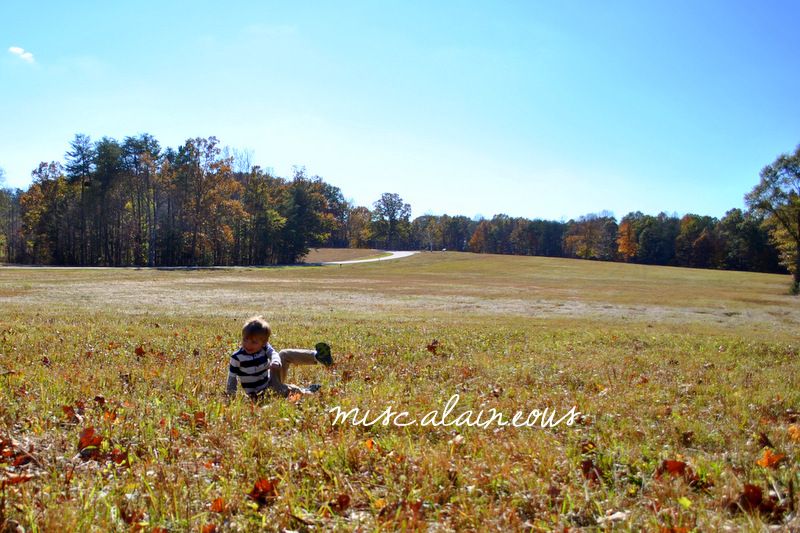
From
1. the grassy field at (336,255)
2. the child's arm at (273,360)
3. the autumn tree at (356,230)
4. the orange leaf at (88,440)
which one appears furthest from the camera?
the autumn tree at (356,230)

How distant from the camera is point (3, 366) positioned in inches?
247

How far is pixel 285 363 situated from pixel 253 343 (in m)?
0.69

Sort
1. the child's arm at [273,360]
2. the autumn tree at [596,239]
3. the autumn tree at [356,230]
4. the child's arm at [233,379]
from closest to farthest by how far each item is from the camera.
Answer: the child's arm at [233,379], the child's arm at [273,360], the autumn tree at [596,239], the autumn tree at [356,230]

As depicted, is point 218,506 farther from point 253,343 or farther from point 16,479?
point 253,343

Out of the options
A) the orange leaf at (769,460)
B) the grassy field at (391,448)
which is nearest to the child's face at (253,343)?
the grassy field at (391,448)

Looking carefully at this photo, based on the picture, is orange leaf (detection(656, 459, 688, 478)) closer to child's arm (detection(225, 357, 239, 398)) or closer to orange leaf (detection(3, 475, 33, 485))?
orange leaf (detection(3, 475, 33, 485))

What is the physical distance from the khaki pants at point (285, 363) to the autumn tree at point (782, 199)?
52256 millimetres

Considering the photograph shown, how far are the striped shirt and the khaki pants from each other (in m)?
0.09

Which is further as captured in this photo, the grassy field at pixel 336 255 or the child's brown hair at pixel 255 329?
the grassy field at pixel 336 255

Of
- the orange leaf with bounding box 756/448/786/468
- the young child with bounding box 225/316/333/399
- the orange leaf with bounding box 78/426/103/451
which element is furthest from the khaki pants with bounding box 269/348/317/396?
the orange leaf with bounding box 756/448/786/468

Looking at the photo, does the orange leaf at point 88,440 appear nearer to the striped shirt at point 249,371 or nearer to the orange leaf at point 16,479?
the orange leaf at point 16,479

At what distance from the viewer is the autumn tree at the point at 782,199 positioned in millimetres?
45469

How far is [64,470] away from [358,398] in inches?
97.2

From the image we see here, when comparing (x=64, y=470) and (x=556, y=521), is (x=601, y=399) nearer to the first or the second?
(x=556, y=521)
